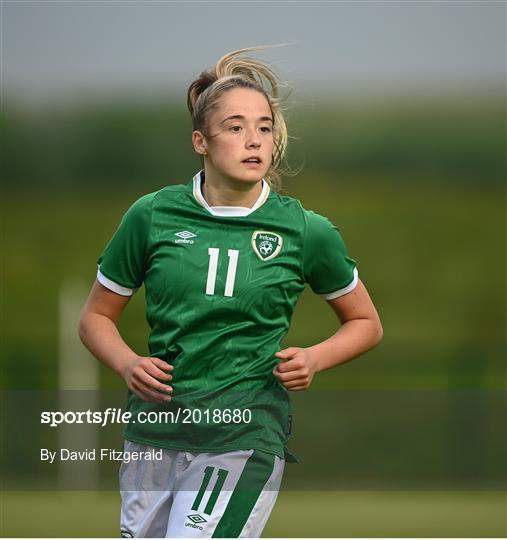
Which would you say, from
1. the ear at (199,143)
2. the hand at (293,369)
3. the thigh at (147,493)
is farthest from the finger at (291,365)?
the ear at (199,143)

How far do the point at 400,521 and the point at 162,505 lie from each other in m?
4.81

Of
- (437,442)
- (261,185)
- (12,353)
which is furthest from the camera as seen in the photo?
(12,353)

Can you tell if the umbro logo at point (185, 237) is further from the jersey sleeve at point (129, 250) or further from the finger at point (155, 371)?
the finger at point (155, 371)

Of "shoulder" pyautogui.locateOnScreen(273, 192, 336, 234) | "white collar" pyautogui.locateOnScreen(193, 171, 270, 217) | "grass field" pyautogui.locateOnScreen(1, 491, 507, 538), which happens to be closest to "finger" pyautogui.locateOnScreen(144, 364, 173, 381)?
"white collar" pyautogui.locateOnScreen(193, 171, 270, 217)

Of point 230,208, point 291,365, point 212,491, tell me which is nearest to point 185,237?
point 230,208

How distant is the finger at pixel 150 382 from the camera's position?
10.2 feet

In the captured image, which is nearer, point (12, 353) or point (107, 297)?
point (107, 297)

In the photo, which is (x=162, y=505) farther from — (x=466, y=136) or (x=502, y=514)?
(x=466, y=136)

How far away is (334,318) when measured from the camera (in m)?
19.6

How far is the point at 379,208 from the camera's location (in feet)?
73.0

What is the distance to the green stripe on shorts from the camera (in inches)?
123

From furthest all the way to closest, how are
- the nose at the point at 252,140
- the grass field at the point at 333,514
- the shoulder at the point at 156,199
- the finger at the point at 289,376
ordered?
the grass field at the point at 333,514
the shoulder at the point at 156,199
the nose at the point at 252,140
the finger at the point at 289,376

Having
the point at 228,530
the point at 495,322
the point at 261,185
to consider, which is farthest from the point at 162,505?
the point at 495,322

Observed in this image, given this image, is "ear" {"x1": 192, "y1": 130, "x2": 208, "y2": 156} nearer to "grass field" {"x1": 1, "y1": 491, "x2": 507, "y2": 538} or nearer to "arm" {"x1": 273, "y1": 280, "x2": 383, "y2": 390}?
"arm" {"x1": 273, "y1": 280, "x2": 383, "y2": 390}
